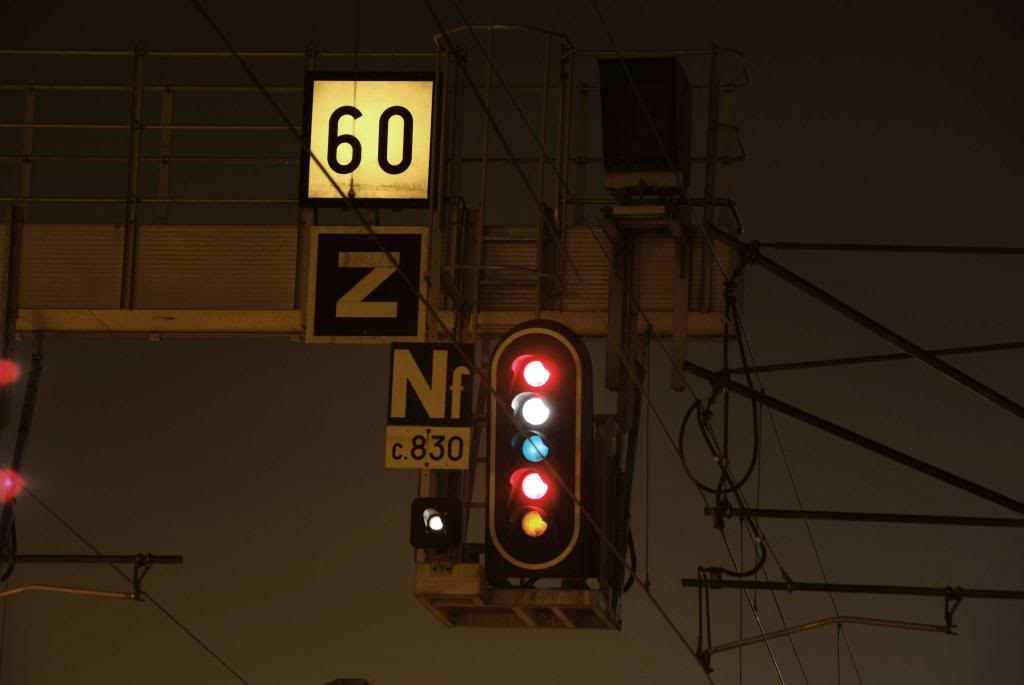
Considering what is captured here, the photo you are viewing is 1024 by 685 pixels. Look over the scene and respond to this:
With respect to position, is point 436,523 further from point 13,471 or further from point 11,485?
point 13,471

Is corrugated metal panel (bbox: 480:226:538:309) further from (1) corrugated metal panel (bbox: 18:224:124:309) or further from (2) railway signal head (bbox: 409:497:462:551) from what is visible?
(1) corrugated metal panel (bbox: 18:224:124:309)

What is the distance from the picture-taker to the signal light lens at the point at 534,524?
20.7ft

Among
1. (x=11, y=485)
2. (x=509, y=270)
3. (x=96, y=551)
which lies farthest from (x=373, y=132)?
(x=96, y=551)

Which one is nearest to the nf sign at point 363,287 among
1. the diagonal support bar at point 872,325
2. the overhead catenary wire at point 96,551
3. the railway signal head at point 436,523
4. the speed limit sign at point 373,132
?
the speed limit sign at point 373,132

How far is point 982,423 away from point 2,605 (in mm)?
6594

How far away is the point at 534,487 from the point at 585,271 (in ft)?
7.74

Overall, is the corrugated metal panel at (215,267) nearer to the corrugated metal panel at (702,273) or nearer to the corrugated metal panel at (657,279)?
the corrugated metal panel at (657,279)

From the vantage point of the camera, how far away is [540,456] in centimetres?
634

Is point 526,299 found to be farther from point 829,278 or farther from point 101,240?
point 829,278

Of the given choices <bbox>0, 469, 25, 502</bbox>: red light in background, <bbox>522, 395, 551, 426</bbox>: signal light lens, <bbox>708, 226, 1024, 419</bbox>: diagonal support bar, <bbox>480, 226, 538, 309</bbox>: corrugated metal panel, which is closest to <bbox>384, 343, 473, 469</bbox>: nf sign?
<bbox>480, 226, 538, 309</bbox>: corrugated metal panel

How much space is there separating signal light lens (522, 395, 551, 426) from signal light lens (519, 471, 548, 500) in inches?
7.7

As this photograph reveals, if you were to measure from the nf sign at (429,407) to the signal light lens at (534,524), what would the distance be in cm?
121

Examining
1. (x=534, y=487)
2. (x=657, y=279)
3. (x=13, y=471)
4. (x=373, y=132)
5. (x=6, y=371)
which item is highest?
(x=373, y=132)

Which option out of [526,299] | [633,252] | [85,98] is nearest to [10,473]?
[526,299]
